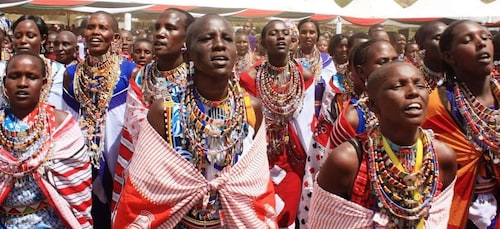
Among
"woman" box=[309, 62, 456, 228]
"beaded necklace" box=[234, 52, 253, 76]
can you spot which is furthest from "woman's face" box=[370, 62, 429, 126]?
"beaded necklace" box=[234, 52, 253, 76]

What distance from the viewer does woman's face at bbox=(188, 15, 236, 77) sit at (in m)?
3.32

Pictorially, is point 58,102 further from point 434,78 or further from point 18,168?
point 434,78

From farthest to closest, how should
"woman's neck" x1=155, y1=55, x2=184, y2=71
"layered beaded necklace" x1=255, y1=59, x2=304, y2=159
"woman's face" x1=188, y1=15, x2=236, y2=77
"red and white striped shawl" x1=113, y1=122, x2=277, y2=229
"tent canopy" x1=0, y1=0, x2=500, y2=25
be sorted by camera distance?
1. "tent canopy" x1=0, y1=0, x2=500, y2=25
2. "layered beaded necklace" x1=255, y1=59, x2=304, y2=159
3. "woman's neck" x1=155, y1=55, x2=184, y2=71
4. "woman's face" x1=188, y1=15, x2=236, y2=77
5. "red and white striped shawl" x1=113, y1=122, x2=277, y2=229

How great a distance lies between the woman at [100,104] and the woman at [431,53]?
8.60ft

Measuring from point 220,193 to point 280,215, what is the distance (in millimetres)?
2274

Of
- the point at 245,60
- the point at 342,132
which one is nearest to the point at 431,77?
the point at 342,132

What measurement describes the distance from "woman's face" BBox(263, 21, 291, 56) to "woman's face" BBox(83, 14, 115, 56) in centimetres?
153

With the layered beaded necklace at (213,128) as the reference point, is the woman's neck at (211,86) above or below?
above

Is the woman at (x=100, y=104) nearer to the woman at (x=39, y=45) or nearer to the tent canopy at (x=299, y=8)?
the woman at (x=39, y=45)

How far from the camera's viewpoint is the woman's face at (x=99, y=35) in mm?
5266

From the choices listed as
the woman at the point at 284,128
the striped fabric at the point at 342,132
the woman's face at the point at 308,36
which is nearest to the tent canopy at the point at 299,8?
the woman's face at the point at 308,36

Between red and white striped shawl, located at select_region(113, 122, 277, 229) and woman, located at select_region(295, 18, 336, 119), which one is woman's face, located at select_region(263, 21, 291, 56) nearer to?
woman, located at select_region(295, 18, 336, 119)

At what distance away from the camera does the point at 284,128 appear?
18.1 feet

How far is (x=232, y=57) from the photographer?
338cm
